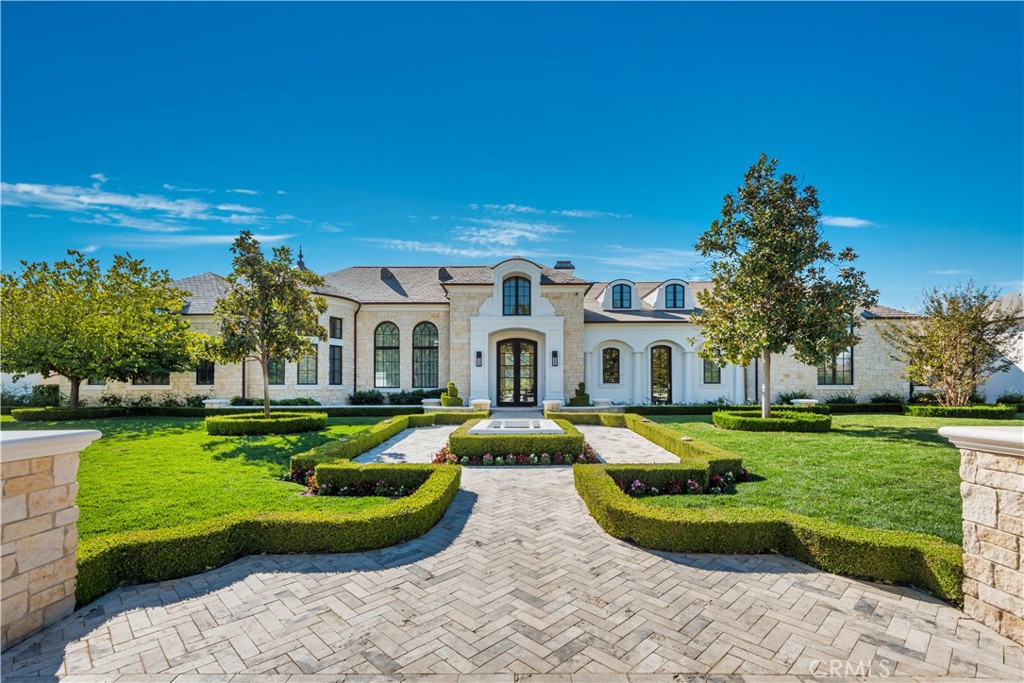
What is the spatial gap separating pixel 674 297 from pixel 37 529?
2502 cm

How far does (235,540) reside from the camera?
17.8 feet

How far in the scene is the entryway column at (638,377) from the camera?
23297 mm

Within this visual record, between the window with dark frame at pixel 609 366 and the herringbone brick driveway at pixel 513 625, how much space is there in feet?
60.5

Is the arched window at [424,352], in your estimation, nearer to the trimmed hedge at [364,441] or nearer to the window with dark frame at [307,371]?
the window with dark frame at [307,371]

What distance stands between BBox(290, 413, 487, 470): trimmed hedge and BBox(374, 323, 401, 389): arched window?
7.49m

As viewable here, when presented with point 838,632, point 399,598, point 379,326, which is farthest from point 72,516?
point 379,326

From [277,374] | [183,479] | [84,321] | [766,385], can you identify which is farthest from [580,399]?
[84,321]

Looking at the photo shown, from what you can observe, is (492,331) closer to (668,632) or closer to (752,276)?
→ (752,276)

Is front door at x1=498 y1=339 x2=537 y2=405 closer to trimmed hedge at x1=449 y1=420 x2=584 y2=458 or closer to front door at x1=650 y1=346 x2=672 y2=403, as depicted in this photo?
front door at x1=650 y1=346 x2=672 y2=403

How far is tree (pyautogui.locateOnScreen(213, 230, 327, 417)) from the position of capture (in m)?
13.9

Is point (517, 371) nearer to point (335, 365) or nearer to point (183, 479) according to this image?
point (335, 365)

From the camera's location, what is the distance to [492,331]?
21.7 m

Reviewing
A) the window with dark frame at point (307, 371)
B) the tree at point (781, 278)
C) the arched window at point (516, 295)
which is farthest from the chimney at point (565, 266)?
the window with dark frame at point (307, 371)

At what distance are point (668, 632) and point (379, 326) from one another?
22.3 meters
